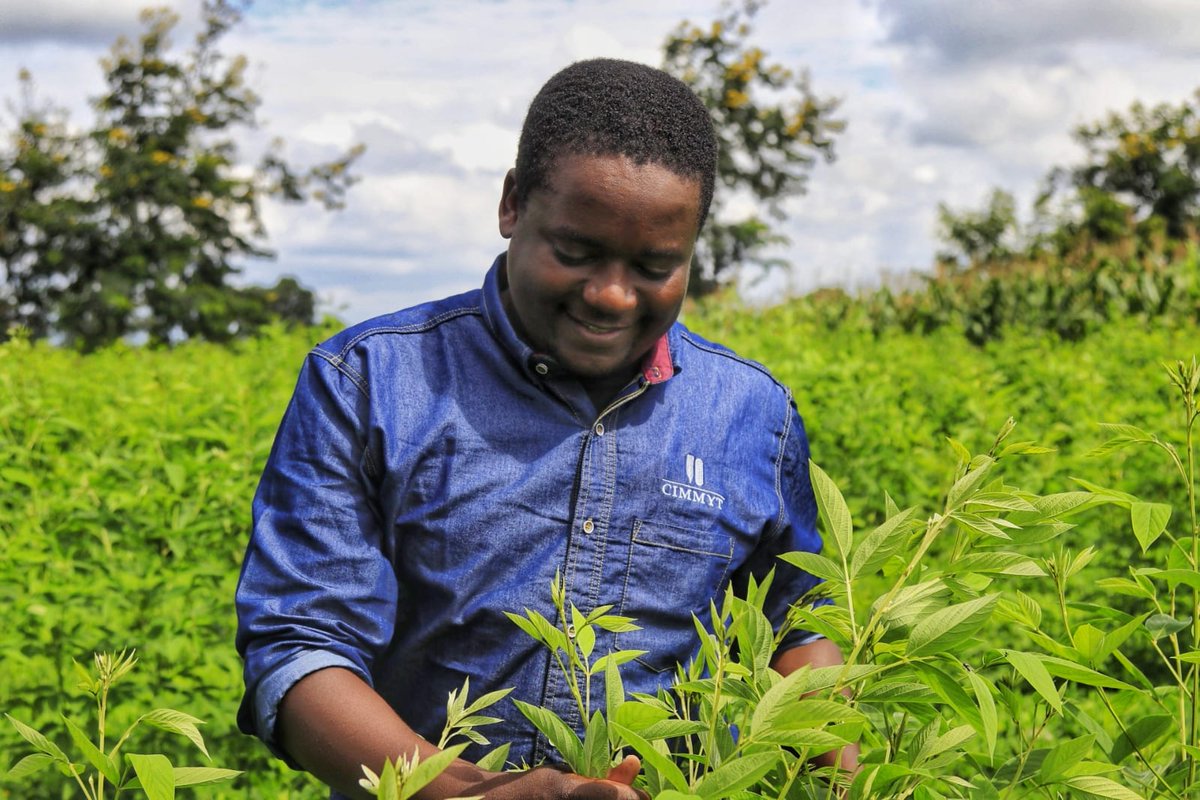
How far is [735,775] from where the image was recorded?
89 centimetres

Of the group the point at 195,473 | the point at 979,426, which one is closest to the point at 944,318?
the point at 979,426

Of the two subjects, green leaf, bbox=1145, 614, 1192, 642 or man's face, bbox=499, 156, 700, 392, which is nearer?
green leaf, bbox=1145, 614, 1192, 642

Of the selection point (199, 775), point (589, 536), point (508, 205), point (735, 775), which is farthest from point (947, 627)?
point (508, 205)

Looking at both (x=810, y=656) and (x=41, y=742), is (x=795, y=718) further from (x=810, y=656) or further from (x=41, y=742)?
(x=810, y=656)

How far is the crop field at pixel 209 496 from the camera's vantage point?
3383 millimetres

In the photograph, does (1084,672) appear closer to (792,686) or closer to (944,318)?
(792,686)

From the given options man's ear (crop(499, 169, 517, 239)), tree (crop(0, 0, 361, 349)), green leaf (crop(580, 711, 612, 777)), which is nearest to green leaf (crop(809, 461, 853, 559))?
green leaf (crop(580, 711, 612, 777))

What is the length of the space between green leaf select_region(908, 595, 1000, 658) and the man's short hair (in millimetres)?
950

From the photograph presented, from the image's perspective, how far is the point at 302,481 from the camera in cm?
178

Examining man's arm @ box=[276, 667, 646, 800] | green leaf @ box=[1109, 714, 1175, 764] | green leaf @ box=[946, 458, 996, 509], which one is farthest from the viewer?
man's arm @ box=[276, 667, 646, 800]

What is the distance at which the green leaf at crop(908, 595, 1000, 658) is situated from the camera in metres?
0.94

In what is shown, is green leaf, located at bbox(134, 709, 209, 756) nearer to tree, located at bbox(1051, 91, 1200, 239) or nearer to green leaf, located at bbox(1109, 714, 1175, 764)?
green leaf, located at bbox(1109, 714, 1175, 764)

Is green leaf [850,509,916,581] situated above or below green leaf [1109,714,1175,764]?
above

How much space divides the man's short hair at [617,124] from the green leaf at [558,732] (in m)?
0.91
